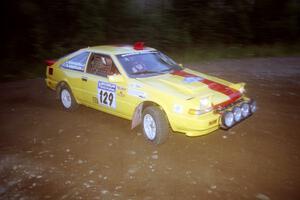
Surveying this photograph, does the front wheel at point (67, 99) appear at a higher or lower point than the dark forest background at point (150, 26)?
lower

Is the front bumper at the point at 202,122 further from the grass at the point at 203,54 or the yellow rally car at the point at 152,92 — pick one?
the grass at the point at 203,54

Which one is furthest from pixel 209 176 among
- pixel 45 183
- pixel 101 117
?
pixel 101 117

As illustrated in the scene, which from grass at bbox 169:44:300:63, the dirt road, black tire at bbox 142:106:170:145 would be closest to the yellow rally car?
black tire at bbox 142:106:170:145

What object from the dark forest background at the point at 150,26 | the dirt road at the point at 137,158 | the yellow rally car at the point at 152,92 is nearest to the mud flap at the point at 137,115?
the yellow rally car at the point at 152,92

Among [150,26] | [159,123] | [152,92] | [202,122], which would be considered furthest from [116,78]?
[150,26]

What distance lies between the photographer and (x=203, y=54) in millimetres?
15039

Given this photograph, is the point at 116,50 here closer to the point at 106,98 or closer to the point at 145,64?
the point at 145,64

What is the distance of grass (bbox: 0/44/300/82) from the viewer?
1239cm

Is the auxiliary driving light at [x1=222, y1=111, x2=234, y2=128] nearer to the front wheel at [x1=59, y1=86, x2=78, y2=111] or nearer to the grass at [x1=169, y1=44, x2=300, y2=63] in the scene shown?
the front wheel at [x1=59, y1=86, x2=78, y2=111]

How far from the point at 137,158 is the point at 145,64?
1.89 metres

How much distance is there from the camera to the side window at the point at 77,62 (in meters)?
6.99

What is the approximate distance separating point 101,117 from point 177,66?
201cm

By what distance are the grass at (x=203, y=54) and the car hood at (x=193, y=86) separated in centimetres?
749

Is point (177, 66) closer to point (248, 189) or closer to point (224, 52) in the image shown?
point (248, 189)
